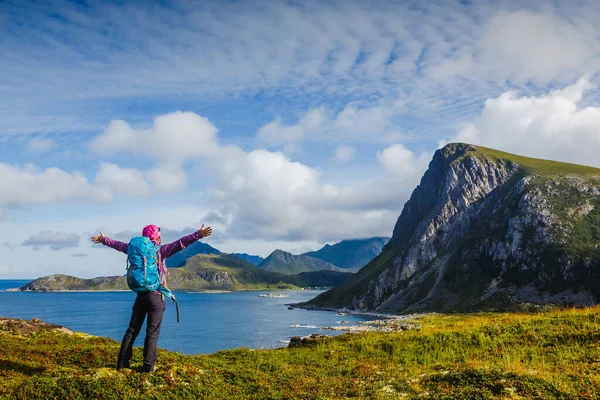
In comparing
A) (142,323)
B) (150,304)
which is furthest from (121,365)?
(150,304)

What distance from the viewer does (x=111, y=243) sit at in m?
14.7

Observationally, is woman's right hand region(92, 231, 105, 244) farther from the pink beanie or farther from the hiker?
the pink beanie

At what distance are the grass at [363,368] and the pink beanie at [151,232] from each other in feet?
14.0

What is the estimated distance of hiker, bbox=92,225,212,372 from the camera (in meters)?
13.1

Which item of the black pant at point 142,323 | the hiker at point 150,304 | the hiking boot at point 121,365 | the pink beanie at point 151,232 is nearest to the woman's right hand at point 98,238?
the hiker at point 150,304

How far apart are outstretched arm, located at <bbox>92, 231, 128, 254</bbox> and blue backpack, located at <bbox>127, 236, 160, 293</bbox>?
959 mm

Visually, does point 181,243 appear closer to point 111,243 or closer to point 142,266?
point 142,266

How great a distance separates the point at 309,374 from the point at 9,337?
56.2ft

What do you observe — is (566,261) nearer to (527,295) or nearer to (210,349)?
(527,295)

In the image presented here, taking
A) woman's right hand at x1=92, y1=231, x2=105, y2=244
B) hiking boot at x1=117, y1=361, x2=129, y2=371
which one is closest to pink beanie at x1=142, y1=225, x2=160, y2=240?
woman's right hand at x1=92, y1=231, x2=105, y2=244

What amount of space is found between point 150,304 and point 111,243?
2.88 metres

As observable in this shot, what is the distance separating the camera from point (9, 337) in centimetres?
2242

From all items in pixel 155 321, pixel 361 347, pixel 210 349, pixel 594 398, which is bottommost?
pixel 210 349

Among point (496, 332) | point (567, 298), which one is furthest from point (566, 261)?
point (496, 332)
